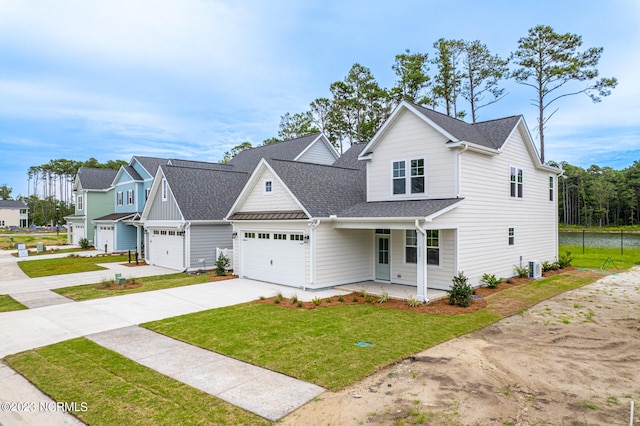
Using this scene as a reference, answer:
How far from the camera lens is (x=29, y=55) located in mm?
17062

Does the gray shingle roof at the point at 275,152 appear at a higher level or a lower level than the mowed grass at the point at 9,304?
higher

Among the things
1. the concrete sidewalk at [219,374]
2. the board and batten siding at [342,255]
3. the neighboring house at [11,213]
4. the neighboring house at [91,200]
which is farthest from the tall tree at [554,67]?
the neighboring house at [11,213]

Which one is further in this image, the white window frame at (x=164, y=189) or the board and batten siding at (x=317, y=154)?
the board and batten siding at (x=317, y=154)

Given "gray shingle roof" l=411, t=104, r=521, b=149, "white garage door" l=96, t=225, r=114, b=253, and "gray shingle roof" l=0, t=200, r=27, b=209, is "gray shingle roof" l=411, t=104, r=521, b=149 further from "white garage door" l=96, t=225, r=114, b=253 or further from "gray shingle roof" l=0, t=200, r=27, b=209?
"gray shingle roof" l=0, t=200, r=27, b=209

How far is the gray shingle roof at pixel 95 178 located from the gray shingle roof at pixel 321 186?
2737 cm

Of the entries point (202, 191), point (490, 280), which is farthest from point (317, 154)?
point (490, 280)

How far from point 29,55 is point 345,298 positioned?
18.5 m

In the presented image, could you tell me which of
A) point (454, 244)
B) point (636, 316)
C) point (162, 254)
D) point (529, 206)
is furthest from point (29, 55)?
point (636, 316)

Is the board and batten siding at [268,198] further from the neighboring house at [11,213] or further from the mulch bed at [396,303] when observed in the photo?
the neighboring house at [11,213]

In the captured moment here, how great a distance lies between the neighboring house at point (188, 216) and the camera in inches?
748

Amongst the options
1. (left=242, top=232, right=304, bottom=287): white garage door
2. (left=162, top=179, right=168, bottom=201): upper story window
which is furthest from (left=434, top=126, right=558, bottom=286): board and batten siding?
(left=162, top=179, right=168, bottom=201): upper story window

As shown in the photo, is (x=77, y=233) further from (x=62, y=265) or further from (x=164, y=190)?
(x=164, y=190)

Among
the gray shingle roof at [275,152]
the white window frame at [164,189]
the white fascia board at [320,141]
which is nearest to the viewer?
the white window frame at [164,189]

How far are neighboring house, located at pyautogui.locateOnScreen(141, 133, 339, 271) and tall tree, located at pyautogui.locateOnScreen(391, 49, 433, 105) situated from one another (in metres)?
16.7
